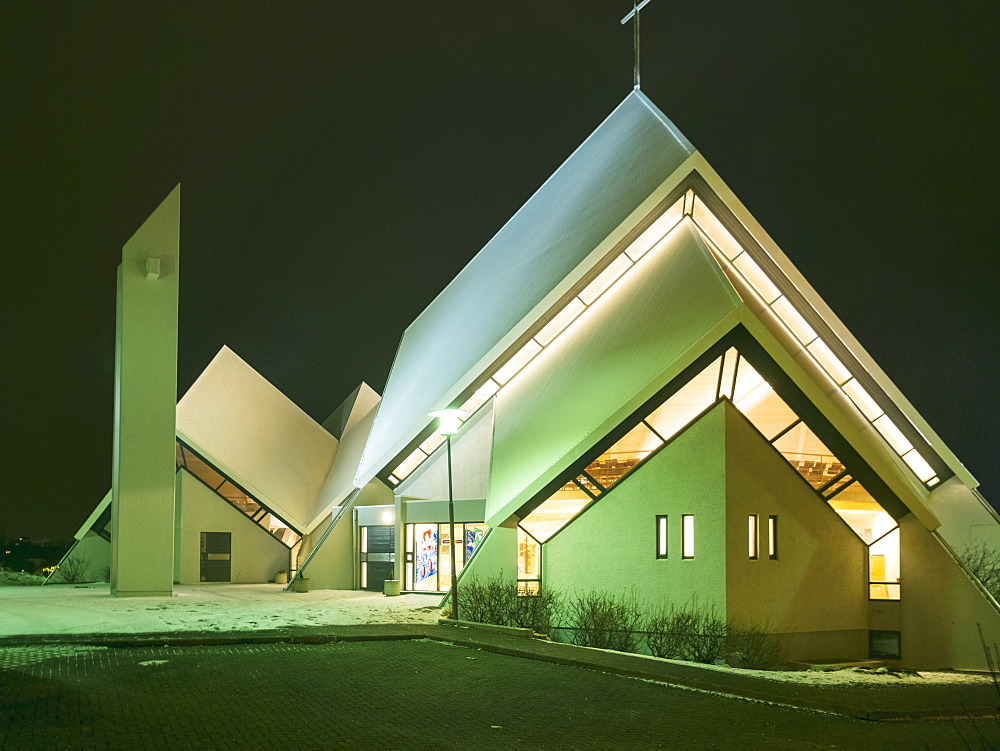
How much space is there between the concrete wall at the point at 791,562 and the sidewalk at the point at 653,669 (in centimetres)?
299

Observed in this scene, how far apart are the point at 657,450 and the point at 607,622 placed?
3584 millimetres

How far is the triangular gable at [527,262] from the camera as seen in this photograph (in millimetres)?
26391

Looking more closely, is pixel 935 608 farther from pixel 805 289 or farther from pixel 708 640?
pixel 805 289

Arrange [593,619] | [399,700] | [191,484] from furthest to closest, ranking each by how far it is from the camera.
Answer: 1. [191,484]
2. [593,619]
3. [399,700]

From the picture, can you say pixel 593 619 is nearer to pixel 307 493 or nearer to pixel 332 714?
pixel 332 714

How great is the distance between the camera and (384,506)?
31.6m

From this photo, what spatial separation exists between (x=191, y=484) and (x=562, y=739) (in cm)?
2942

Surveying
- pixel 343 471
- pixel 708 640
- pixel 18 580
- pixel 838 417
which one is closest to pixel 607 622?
pixel 708 640

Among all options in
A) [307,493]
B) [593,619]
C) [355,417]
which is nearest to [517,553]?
[593,619]

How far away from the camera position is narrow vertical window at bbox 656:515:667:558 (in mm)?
20078

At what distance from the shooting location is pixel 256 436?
38781mm

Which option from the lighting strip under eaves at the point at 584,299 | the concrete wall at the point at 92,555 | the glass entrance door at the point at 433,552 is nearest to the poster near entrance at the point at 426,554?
the glass entrance door at the point at 433,552

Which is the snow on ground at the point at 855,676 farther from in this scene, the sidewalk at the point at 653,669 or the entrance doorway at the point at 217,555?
the entrance doorway at the point at 217,555

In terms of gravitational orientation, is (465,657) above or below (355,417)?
below
